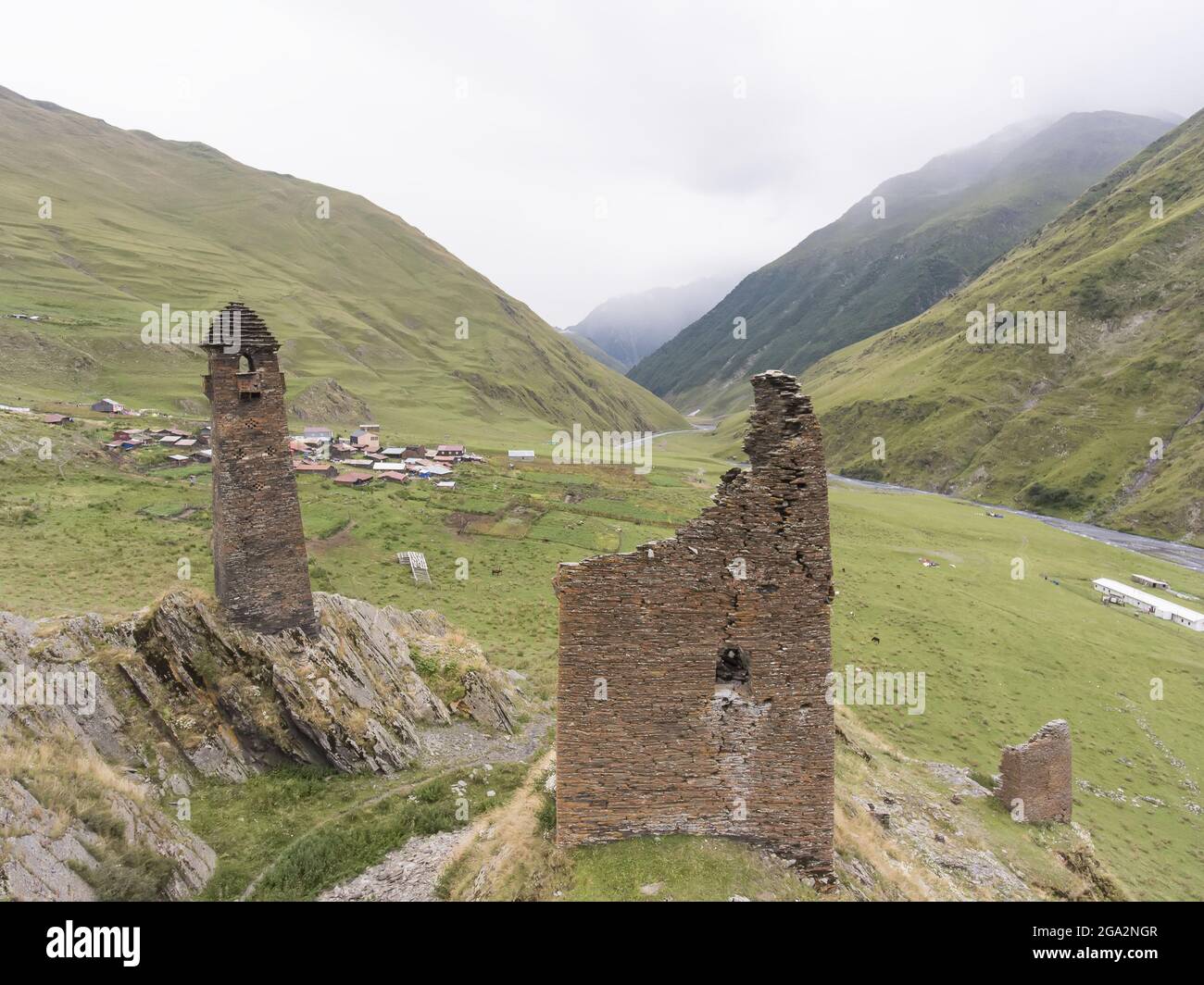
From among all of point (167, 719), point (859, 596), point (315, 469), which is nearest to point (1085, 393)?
point (859, 596)

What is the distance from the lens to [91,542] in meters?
35.6

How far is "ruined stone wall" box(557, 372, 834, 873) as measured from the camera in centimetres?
1147

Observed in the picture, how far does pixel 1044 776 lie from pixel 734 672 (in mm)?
18072

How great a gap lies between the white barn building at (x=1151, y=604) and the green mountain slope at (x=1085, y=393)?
1819 inches

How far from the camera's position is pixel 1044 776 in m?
22.2

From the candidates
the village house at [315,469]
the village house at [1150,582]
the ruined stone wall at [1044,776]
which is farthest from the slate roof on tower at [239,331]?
the village house at [1150,582]

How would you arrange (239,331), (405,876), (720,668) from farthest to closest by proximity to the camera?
1. (239,331)
2. (405,876)
3. (720,668)

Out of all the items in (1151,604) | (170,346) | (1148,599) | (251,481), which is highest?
(170,346)

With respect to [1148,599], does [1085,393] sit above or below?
above

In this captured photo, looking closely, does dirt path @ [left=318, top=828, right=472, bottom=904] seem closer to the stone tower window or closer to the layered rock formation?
the layered rock formation

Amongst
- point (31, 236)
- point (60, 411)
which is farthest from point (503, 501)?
point (31, 236)

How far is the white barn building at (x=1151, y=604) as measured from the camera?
55.2 meters

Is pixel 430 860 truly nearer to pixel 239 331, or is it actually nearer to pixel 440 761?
pixel 440 761
